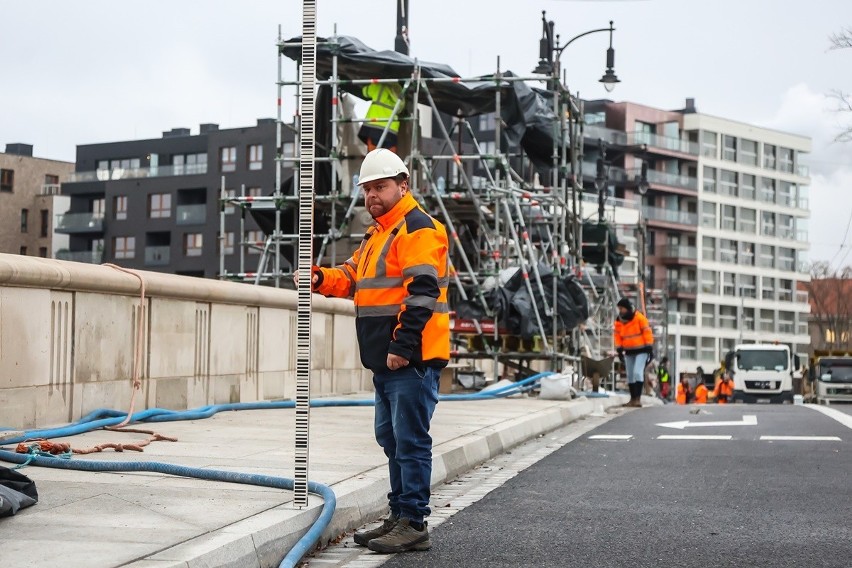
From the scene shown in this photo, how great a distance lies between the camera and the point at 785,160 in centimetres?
11750

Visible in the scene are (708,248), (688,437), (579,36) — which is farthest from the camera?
(708,248)

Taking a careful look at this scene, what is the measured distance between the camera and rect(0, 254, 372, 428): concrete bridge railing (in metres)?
10.2

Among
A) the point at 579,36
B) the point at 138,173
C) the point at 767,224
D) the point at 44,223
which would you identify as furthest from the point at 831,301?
the point at 579,36

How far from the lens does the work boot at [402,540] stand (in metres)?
6.71

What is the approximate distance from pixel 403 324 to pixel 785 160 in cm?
11488

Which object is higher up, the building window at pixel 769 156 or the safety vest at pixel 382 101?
the building window at pixel 769 156

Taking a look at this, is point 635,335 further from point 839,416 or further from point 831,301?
point 831,301

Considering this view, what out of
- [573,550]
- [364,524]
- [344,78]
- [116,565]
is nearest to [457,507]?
[364,524]

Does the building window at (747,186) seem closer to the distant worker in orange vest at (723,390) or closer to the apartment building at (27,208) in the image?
the apartment building at (27,208)

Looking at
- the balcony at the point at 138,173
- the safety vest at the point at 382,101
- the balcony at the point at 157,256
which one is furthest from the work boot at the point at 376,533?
the balcony at the point at 138,173

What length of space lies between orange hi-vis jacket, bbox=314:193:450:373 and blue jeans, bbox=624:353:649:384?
17026 mm

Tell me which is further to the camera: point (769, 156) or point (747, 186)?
point (769, 156)

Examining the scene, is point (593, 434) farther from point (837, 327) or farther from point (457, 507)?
point (837, 327)

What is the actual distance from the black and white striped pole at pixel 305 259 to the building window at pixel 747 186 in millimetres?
108633
